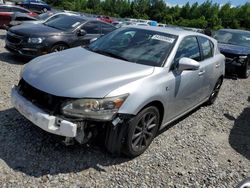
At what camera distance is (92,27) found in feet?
32.1

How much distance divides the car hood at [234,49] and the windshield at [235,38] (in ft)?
1.54

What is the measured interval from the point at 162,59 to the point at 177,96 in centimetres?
60

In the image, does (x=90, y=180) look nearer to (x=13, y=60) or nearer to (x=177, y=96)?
(x=177, y=96)

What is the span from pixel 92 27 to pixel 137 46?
17.3ft

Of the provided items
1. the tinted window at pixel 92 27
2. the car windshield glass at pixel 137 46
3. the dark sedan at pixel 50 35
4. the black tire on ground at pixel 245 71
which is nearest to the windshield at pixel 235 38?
the black tire on ground at pixel 245 71

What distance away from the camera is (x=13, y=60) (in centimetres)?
866

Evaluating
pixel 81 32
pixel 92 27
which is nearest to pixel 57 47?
pixel 81 32

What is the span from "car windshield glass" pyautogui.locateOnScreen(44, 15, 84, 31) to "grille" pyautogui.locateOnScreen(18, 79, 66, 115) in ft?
17.5

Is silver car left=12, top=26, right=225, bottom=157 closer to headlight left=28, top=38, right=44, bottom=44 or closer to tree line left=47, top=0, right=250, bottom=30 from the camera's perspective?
headlight left=28, top=38, right=44, bottom=44

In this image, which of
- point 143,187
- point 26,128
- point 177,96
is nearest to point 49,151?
point 26,128

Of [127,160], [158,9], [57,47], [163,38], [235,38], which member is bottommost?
[158,9]

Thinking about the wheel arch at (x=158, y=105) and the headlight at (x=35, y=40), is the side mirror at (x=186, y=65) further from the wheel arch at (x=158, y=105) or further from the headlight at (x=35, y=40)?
the headlight at (x=35, y=40)

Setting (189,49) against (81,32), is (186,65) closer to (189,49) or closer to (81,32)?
(189,49)

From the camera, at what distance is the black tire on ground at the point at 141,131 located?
3871 millimetres
